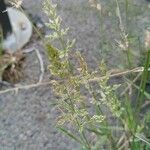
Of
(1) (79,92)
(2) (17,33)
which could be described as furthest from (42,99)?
(1) (79,92)

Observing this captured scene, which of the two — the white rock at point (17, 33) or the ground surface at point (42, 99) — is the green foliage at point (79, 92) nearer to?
the ground surface at point (42, 99)

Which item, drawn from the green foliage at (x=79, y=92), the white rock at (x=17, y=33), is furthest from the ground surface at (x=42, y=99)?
the green foliage at (x=79, y=92)

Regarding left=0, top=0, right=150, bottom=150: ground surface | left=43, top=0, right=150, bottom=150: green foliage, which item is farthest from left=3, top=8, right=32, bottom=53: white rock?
left=43, top=0, right=150, bottom=150: green foliage

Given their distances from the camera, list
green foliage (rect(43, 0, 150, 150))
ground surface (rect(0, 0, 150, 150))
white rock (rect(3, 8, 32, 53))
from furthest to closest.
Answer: white rock (rect(3, 8, 32, 53))
ground surface (rect(0, 0, 150, 150))
green foliage (rect(43, 0, 150, 150))

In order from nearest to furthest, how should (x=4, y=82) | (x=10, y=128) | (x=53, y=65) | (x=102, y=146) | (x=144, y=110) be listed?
(x=53, y=65) < (x=102, y=146) < (x=144, y=110) < (x=10, y=128) < (x=4, y=82)

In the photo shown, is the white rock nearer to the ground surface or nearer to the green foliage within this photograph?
the ground surface

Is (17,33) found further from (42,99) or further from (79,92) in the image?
(79,92)

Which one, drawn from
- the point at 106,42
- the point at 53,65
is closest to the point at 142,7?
the point at 106,42

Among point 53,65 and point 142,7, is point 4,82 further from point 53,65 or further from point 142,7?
Result: point 53,65
